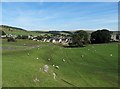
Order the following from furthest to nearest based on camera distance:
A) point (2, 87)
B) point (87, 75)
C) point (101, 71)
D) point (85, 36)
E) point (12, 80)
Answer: point (85, 36) → point (101, 71) → point (87, 75) → point (12, 80) → point (2, 87)

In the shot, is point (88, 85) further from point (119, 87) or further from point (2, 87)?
point (2, 87)

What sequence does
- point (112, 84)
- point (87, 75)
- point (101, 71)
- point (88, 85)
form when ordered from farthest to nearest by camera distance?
1. point (101, 71)
2. point (87, 75)
3. point (112, 84)
4. point (88, 85)

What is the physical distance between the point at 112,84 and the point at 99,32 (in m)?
102

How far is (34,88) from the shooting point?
85.3 ft

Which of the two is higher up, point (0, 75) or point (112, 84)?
point (0, 75)

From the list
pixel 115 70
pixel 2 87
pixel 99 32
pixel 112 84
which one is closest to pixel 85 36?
pixel 99 32

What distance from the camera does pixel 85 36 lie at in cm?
13200

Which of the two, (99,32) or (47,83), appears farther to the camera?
(99,32)

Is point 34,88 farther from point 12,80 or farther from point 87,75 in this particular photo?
point 87,75

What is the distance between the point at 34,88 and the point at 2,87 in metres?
3.16

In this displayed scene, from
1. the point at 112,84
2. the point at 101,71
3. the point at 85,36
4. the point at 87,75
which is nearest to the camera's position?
the point at 112,84

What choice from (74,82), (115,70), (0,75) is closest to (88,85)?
(74,82)

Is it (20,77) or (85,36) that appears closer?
(20,77)

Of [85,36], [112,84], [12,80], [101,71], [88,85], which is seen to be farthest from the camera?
[85,36]
